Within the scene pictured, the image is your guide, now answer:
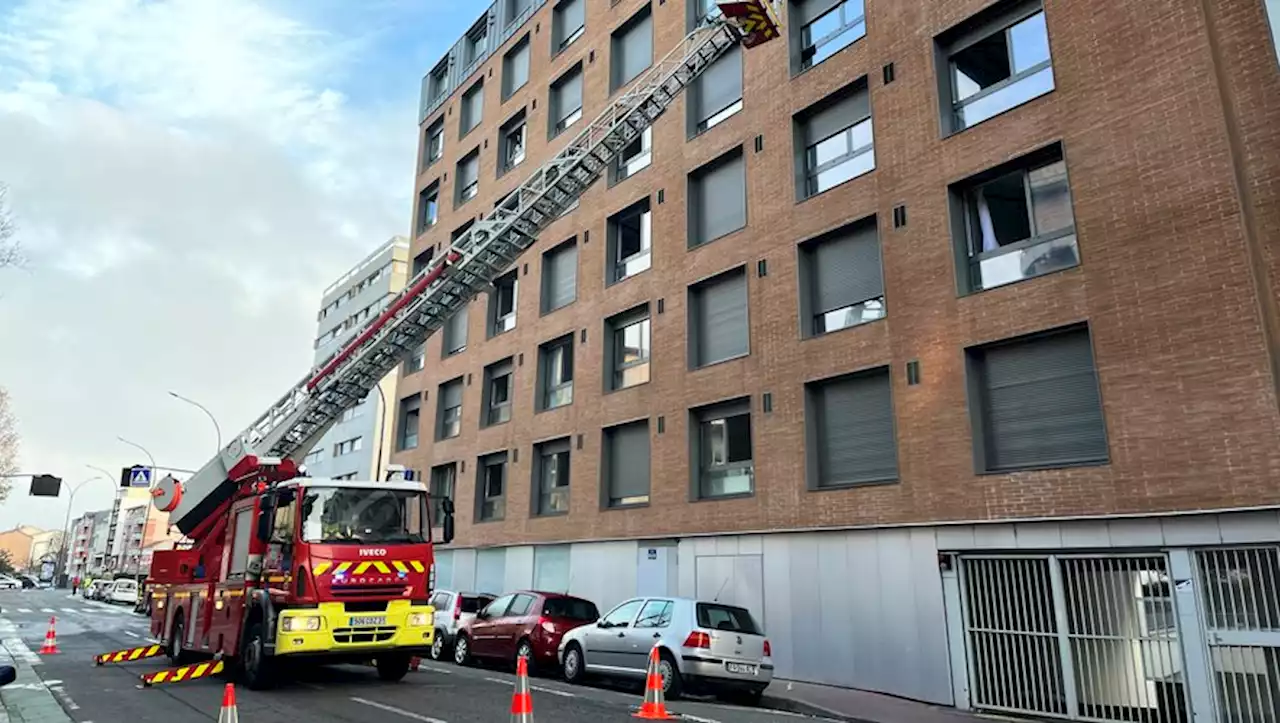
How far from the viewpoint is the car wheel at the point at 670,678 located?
11.9 metres

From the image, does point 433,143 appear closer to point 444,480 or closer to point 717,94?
point 444,480

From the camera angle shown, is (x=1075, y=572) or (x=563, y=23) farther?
(x=563, y=23)

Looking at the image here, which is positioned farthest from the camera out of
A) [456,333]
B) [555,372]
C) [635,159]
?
[456,333]

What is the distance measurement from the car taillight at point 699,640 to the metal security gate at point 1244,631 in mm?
6073

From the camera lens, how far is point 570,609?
15.5 m

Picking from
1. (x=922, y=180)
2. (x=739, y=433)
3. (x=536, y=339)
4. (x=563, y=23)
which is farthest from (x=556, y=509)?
(x=563, y=23)

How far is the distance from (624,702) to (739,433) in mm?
7290

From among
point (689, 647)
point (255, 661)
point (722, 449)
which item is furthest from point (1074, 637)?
point (255, 661)

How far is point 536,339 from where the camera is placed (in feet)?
79.8

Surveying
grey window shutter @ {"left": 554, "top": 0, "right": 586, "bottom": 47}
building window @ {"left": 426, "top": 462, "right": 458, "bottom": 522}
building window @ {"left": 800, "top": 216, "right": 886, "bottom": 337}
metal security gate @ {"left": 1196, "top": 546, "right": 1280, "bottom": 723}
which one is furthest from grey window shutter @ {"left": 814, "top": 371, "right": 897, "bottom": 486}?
grey window shutter @ {"left": 554, "top": 0, "right": 586, "bottom": 47}

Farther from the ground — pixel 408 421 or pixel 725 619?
pixel 408 421

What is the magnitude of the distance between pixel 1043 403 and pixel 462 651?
11675 mm

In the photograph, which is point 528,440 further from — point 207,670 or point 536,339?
point 207,670

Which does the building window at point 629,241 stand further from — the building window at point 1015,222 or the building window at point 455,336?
the building window at point 1015,222
